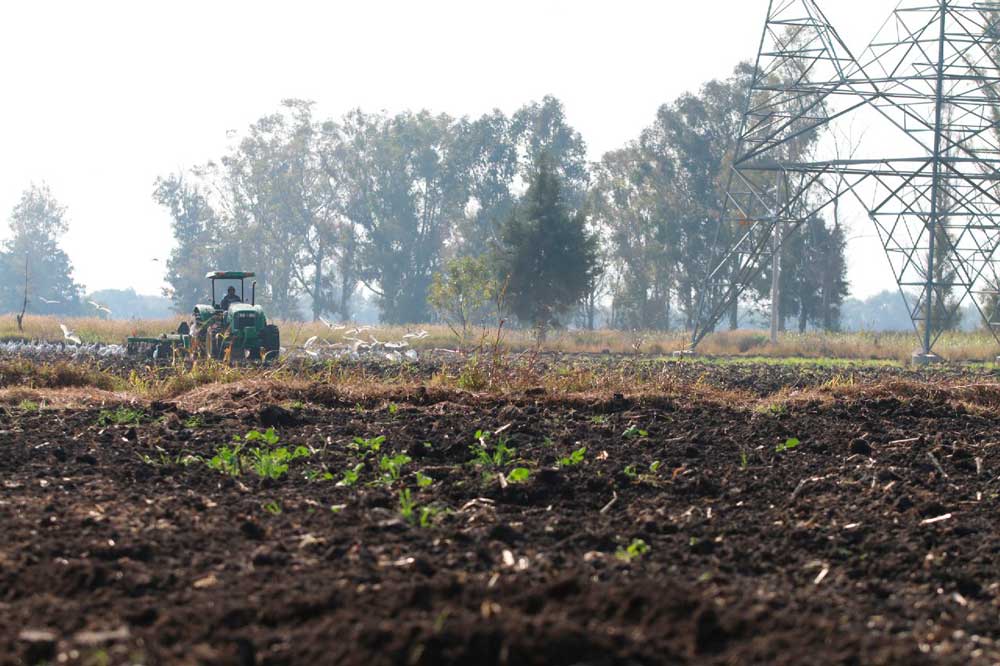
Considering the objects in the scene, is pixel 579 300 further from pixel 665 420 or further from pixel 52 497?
pixel 52 497

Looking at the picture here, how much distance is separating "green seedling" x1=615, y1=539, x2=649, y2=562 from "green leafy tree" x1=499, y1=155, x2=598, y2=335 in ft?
146

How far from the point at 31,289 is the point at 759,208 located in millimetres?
51521

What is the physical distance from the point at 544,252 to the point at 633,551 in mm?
45467

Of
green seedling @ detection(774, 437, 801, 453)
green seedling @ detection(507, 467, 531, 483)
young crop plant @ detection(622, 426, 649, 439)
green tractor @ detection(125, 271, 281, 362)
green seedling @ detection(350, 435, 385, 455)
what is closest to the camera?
green seedling @ detection(507, 467, 531, 483)

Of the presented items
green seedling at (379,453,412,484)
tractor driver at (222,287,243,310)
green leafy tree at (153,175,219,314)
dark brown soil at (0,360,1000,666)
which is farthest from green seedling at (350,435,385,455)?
green leafy tree at (153,175,219,314)

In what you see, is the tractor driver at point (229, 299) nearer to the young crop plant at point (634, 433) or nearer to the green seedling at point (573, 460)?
the young crop plant at point (634, 433)

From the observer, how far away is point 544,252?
50.9 metres

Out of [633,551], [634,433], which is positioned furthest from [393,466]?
[634,433]

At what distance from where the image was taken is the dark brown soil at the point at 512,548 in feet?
13.6

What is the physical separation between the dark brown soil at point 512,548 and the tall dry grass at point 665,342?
25.8m

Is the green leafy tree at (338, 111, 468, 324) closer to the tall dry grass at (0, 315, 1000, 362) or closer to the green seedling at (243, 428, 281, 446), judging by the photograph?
the tall dry grass at (0, 315, 1000, 362)

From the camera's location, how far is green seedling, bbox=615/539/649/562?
18.3 feet

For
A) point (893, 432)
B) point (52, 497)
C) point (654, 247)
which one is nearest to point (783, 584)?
point (52, 497)

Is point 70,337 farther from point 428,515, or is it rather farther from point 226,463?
point 428,515
